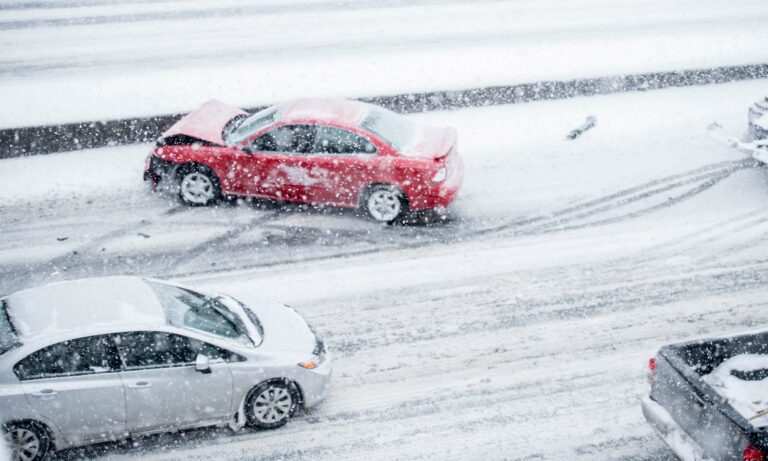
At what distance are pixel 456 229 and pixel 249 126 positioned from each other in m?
3.49

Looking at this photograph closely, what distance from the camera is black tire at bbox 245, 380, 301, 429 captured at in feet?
25.7

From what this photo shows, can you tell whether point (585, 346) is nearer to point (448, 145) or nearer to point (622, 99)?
point (448, 145)

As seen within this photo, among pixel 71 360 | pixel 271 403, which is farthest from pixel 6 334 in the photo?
pixel 271 403

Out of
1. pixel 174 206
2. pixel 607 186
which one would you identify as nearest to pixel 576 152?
pixel 607 186

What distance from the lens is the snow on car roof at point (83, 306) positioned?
7.39 meters

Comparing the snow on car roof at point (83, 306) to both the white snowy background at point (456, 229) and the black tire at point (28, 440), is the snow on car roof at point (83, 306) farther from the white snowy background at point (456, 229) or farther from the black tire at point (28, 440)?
the white snowy background at point (456, 229)

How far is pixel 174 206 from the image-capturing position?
1223cm

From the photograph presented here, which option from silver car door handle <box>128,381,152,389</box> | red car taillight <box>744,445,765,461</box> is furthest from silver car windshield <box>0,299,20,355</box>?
red car taillight <box>744,445,765,461</box>

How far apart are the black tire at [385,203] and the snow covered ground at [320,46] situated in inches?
174

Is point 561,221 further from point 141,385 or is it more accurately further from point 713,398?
point 141,385

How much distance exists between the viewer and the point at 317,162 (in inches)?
457

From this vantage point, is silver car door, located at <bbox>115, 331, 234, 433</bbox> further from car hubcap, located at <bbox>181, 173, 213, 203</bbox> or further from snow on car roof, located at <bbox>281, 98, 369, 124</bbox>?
snow on car roof, located at <bbox>281, 98, 369, 124</bbox>

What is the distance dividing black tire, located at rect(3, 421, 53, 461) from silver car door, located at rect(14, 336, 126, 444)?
152 millimetres

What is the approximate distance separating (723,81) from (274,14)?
1093cm
